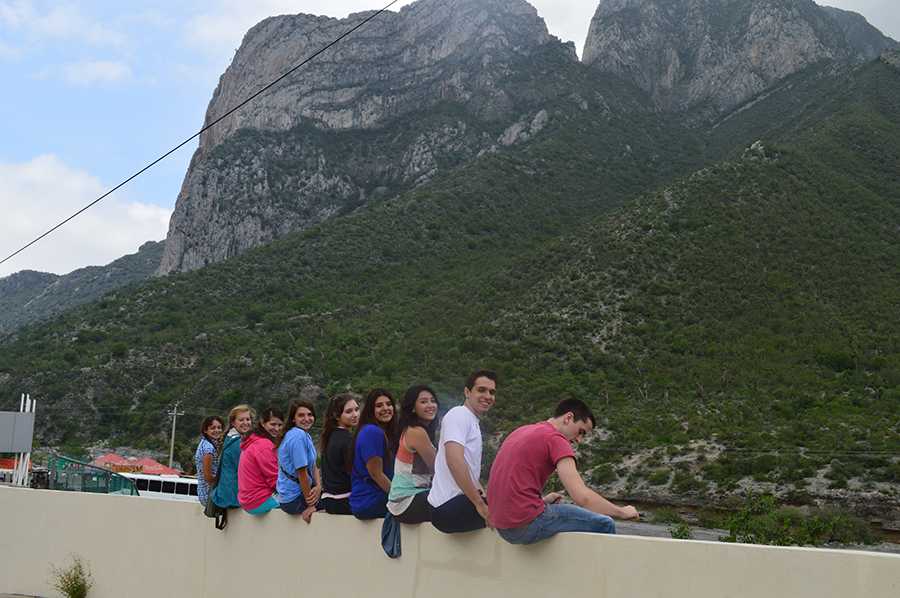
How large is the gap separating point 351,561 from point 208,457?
7.68 feet

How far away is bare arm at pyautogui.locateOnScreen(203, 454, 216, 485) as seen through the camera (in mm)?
7285

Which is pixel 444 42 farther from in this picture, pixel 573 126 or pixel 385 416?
pixel 385 416

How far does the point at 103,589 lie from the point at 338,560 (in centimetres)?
360

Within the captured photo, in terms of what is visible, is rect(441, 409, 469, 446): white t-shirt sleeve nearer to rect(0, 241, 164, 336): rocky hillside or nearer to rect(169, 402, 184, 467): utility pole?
rect(169, 402, 184, 467): utility pole

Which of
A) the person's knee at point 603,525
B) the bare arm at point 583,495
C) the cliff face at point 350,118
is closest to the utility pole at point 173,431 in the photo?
the person's knee at point 603,525

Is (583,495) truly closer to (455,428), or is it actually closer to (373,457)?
(455,428)

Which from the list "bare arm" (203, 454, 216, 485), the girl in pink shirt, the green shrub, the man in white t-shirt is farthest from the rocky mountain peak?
the man in white t-shirt

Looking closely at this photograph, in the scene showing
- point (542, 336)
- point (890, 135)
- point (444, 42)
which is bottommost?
point (542, 336)

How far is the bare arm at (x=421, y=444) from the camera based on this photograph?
5090mm

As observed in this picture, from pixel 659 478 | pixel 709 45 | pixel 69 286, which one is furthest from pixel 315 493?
pixel 69 286

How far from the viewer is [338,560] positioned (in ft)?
19.0

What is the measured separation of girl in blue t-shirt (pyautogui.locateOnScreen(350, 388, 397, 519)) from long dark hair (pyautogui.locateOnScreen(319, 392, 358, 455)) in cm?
43

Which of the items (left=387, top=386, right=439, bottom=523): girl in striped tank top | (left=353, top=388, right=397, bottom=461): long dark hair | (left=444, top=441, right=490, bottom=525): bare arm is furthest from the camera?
(left=353, top=388, right=397, bottom=461): long dark hair

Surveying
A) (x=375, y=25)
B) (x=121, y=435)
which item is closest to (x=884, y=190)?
(x=121, y=435)
